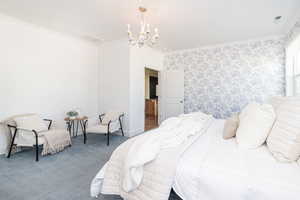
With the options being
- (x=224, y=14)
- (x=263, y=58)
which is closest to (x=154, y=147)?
(x=224, y=14)

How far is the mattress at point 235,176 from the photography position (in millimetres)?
934

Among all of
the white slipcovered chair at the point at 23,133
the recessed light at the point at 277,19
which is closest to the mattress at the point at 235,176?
the white slipcovered chair at the point at 23,133

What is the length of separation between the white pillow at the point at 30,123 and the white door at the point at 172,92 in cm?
334

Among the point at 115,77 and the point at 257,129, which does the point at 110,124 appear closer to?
the point at 115,77

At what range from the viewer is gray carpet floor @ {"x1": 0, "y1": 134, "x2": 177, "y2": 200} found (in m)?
1.74

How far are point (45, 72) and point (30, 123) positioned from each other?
4.01ft

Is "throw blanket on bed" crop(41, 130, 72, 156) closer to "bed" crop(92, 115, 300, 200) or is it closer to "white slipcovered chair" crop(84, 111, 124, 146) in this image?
"white slipcovered chair" crop(84, 111, 124, 146)

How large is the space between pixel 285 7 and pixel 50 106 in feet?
16.1

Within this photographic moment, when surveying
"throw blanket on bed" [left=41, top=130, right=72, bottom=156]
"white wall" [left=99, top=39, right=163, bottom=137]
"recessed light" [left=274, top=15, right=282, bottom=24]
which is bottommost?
"throw blanket on bed" [left=41, top=130, right=72, bottom=156]

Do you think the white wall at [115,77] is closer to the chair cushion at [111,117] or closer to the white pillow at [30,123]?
the chair cushion at [111,117]

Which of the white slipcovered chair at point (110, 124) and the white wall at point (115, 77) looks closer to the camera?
the white slipcovered chair at point (110, 124)

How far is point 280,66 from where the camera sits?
370cm

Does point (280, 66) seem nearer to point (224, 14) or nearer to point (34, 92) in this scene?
point (224, 14)

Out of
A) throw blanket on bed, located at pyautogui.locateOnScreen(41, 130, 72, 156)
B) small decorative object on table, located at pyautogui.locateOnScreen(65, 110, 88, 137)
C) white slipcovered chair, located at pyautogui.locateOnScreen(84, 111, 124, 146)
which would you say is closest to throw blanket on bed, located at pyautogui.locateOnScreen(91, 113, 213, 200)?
throw blanket on bed, located at pyautogui.locateOnScreen(41, 130, 72, 156)
